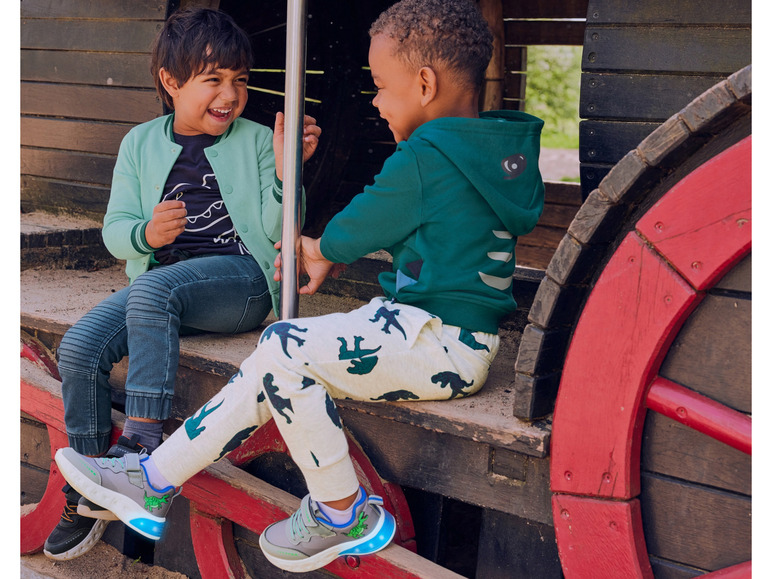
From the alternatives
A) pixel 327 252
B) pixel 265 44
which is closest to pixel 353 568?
pixel 327 252

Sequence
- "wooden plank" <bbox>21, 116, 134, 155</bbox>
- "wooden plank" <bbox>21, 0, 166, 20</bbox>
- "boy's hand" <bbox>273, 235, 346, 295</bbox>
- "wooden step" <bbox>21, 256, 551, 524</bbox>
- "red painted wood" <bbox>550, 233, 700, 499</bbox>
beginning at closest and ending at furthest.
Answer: "red painted wood" <bbox>550, 233, 700, 499</bbox> < "wooden step" <bbox>21, 256, 551, 524</bbox> < "boy's hand" <bbox>273, 235, 346, 295</bbox> < "wooden plank" <bbox>21, 0, 166, 20</bbox> < "wooden plank" <bbox>21, 116, 134, 155</bbox>

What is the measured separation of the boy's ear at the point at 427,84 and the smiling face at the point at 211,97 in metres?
0.80

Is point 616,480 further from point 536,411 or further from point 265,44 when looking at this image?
point 265,44

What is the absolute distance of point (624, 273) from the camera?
1.57 m

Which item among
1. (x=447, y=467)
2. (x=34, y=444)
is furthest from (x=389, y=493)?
(x=34, y=444)

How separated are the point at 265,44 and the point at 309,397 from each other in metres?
2.48

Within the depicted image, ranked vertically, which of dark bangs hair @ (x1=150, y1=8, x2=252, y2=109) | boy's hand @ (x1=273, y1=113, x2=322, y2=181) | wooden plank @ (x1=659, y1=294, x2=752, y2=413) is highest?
dark bangs hair @ (x1=150, y1=8, x2=252, y2=109)

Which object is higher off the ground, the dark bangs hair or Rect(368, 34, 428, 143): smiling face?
the dark bangs hair

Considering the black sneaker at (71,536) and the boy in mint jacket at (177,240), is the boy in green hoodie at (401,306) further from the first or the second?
the black sneaker at (71,536)

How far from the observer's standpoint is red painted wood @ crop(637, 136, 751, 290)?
1424 mm

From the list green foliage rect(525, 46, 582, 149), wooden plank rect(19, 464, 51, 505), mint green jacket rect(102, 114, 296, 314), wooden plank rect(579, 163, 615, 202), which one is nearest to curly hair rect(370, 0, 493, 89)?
wooden plank rect(579, 163, 615, 202)

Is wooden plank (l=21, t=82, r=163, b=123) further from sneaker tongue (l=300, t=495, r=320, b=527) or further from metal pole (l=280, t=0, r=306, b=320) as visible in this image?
sneaker tongue (l=300, t=495, r=320, b=527)

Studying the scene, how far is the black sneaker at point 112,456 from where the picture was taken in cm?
211

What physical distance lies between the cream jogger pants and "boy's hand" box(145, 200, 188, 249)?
543 millimetres
